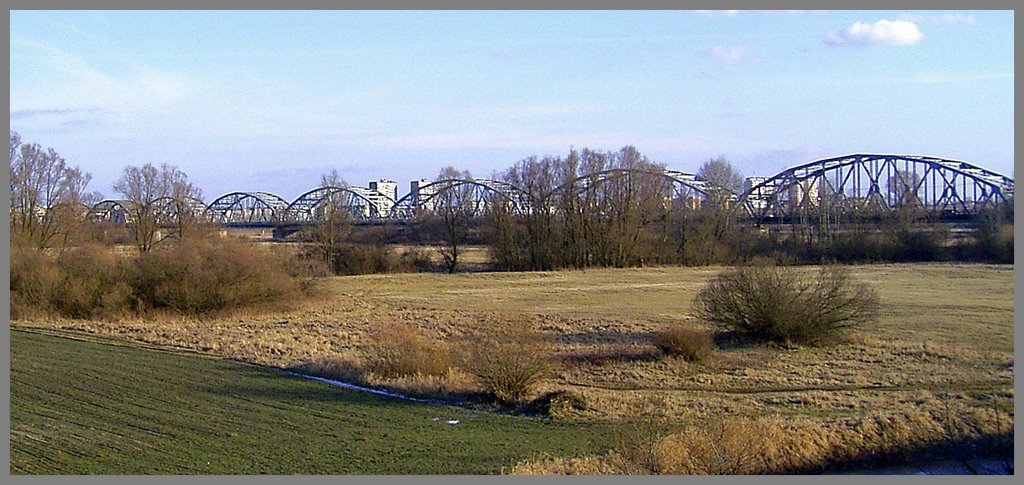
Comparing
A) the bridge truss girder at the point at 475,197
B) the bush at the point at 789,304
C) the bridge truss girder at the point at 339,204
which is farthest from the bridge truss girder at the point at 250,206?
the bush at the point at 789,304

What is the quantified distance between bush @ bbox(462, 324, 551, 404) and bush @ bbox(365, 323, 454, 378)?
5.87ft

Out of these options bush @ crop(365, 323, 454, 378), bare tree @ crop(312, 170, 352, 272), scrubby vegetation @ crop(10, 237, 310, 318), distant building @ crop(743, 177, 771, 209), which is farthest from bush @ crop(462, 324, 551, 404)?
distant building @ crop(743, 177, 771, 209)

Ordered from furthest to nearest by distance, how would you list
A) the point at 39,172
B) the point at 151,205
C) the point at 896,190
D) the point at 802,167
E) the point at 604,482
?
the point at 802,167 → the point at 896,190 → the point at 151,205 → the point at 39,172 → the point at 604,482

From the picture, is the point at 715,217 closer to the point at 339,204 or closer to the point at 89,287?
the point at 339,204

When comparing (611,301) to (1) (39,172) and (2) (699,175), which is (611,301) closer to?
(1) (39,172)

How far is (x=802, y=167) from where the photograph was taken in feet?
387

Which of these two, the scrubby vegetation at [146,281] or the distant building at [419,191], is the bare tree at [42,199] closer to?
the scrubby vegetation at [146,281]

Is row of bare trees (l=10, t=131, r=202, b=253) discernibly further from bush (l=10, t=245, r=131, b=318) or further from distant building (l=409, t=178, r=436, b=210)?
distant building (l=409, t=178, r=436, b=210)

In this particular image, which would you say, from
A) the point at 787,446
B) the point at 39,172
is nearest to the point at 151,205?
the point at 39,172

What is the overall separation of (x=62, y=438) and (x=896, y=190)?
74.2m

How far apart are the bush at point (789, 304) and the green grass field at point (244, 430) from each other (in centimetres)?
1389

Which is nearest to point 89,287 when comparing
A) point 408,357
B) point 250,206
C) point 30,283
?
point 30,283

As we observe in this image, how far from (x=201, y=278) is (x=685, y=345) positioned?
2738 centimetres

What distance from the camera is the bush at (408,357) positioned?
23828mm
